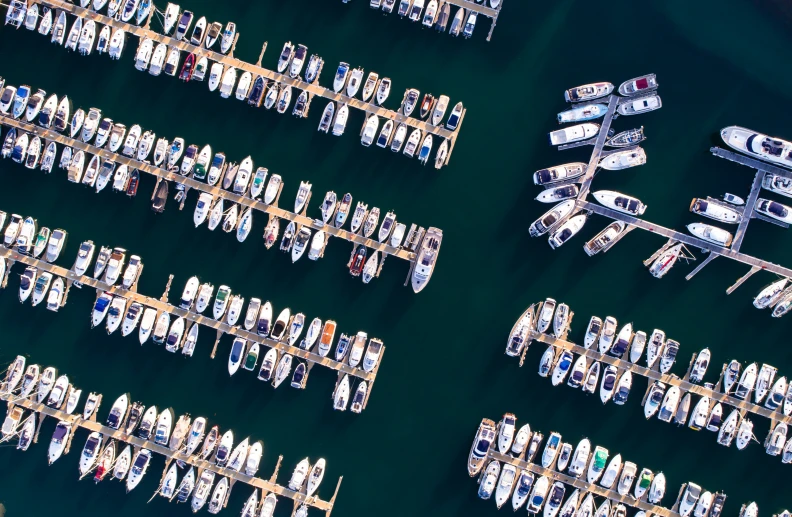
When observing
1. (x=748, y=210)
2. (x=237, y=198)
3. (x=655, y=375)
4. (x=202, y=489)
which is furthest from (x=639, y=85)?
(x=202, y=489)

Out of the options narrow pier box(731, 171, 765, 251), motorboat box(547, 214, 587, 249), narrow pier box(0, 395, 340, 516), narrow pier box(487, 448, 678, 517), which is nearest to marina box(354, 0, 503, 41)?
motorboat box(547, 214, 587, 249)

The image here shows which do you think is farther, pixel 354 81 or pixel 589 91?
pixel 354 81

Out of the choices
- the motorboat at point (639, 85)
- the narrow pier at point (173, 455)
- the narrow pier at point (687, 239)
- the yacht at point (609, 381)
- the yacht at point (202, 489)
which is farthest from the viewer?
the narrow pier at point (173, 455)

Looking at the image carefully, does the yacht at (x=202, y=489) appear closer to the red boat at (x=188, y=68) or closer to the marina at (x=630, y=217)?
the red boat at (x=188, y=68)

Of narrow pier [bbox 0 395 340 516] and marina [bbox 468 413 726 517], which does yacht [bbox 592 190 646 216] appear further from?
narrow pier [bbox 0 395 340 516]

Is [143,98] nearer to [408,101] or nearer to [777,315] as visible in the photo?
[408,101]

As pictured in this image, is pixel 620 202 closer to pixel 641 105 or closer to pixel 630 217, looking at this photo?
pixel 630 217

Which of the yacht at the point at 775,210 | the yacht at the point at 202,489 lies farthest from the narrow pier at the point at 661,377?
the yacht at the point at 202,489
